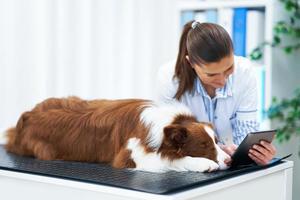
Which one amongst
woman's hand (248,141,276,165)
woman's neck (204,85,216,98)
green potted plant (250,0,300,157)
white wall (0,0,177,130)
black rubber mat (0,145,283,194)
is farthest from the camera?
green potted plant (250,0,300,157)

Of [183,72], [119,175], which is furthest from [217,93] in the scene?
[119,175]

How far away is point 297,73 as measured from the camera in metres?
2.81

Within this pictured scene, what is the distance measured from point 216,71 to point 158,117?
→ 0.25 metres

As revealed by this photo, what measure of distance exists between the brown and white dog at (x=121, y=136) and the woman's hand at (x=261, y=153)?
0.13 metres

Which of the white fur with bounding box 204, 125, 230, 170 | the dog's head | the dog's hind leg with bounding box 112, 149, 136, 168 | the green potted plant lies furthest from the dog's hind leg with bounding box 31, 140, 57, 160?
the green potted plant

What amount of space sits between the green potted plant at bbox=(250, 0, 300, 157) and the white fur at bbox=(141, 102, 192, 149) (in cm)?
107

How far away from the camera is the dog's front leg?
1.54 metres

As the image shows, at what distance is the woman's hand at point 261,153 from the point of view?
66.1 inches

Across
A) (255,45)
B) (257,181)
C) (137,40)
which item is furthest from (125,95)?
(257,181)

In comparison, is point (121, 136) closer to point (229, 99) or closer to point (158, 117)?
point (158, 117)

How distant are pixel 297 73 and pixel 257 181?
4.31 ft

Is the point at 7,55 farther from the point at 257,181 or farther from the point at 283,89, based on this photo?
the point at 283,89

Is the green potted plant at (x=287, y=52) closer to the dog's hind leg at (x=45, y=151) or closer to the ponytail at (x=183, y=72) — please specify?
the ponytail at (x=183, y=72)

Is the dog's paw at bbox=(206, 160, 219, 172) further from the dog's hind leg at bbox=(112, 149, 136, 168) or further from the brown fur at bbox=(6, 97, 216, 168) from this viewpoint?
the dog's hind leg at bbox=(112, 149, 136, 168)
